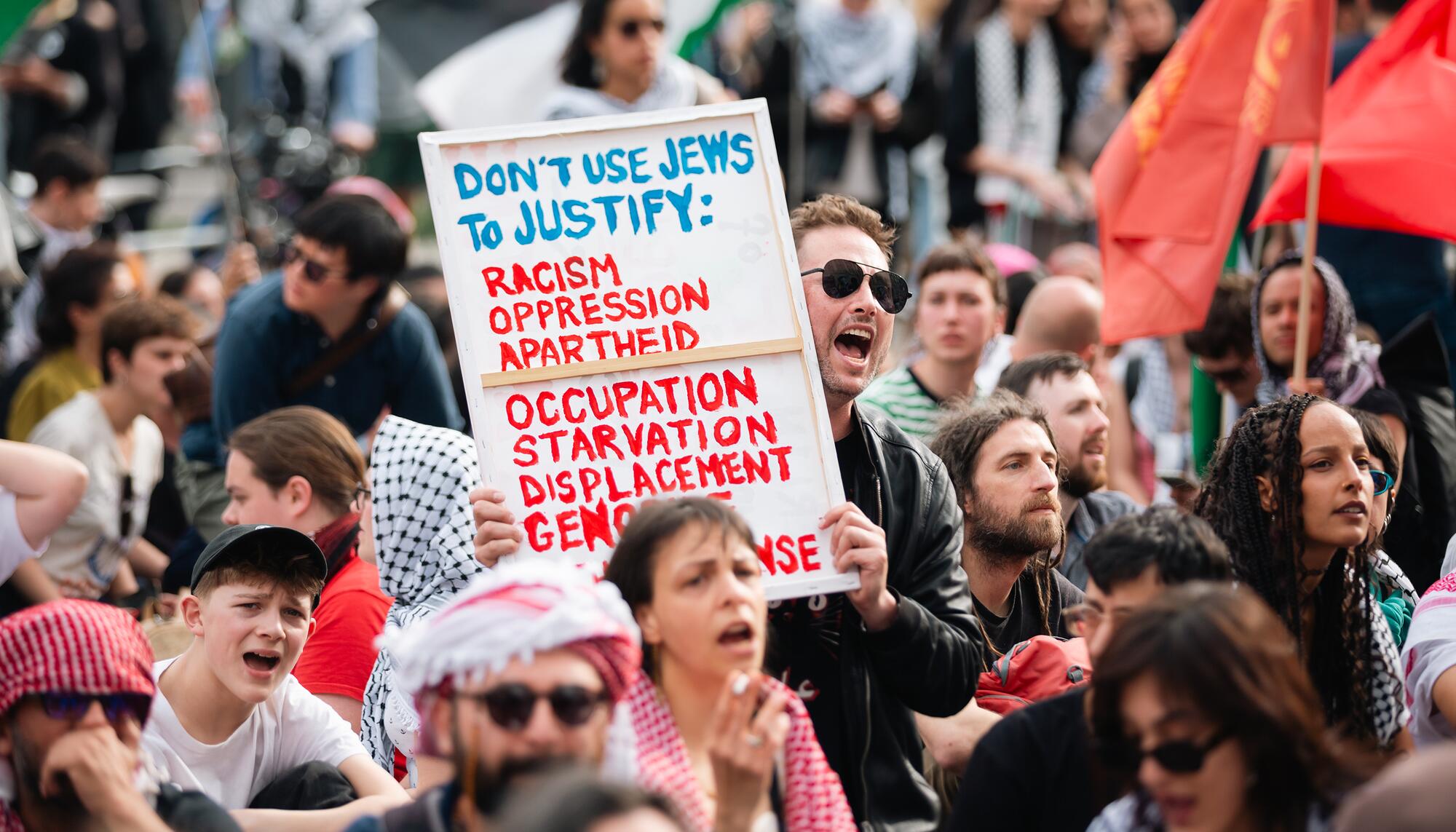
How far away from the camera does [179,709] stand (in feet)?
13.3

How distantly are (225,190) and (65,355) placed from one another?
3.25 metres

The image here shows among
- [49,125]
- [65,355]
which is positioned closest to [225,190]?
[49,125]

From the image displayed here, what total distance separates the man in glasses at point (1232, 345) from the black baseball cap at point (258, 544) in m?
3.87

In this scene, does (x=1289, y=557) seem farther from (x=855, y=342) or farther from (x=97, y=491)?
(x=97, y=491)

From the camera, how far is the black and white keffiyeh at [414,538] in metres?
4.54

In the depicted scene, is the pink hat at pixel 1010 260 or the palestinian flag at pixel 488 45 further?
the palestinian flag at pixel 488 45

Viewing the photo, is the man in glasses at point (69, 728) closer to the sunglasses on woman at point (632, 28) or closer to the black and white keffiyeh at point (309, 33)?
the sunglasses on woman at point (632, 28)

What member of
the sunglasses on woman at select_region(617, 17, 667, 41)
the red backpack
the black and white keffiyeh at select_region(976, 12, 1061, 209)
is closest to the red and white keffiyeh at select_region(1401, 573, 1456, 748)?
the red backpack

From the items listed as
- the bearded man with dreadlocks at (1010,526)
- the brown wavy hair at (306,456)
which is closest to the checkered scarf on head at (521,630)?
the bearded man with dreadlocks at (1010,526)

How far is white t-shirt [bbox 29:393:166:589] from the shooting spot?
249 inches

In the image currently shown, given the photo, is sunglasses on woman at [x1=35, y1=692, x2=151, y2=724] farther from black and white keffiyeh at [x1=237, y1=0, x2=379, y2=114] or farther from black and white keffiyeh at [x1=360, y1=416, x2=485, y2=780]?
black and white keffiyeh at [x1=237, y1=0, x2=379, y2=114]

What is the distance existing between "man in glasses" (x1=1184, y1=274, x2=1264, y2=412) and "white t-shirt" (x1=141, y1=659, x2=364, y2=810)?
3.92m

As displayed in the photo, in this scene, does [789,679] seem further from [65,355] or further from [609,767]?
[65,355]

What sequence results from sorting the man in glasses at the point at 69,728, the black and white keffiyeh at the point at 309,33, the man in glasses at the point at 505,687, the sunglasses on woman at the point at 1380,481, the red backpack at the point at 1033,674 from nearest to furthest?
the man in glasses at the point at 505,687 < the man in glasses at the point at 69,728 < the red backpack at the point at 1033,674 < the sunglasses on woman at the point at 1380,481 < the black and white keffiyeh at the point at 309,33
